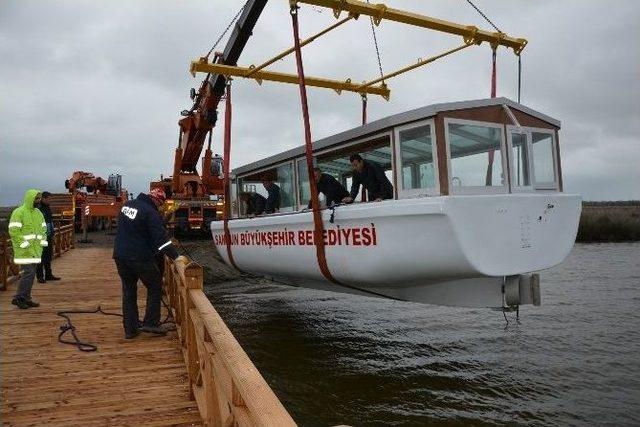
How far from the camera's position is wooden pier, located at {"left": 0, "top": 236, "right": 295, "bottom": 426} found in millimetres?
2521

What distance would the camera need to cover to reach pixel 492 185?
19.2ft

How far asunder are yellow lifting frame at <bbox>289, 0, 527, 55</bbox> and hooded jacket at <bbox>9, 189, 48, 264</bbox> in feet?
15.9

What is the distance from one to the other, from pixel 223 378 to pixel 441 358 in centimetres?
678

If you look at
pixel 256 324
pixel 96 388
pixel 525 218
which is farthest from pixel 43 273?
pixel 525 218

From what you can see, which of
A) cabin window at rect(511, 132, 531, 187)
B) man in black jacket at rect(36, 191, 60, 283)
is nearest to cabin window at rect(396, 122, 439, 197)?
cabin window at rect(511, 132, 531, 187)

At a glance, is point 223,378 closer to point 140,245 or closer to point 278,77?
point 140,245

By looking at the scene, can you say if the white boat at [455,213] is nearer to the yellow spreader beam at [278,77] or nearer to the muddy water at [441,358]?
the muddy water at [441,358]

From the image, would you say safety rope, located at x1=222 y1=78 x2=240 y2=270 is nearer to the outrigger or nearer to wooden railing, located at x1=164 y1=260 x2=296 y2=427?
the outrigger

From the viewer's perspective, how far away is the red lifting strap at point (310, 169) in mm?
6102

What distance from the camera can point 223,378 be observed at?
9.01 ft

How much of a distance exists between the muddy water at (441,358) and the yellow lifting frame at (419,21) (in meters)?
5.02

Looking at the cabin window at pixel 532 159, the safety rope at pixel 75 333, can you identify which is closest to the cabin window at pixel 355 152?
the cabin window at pixel 532 159

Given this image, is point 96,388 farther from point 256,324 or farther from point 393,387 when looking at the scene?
point 256,324

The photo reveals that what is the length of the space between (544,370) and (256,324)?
Result: 577 centimetres
